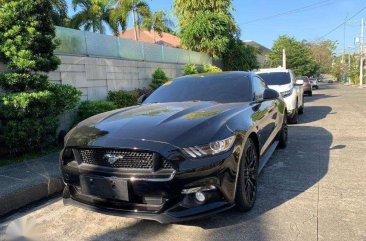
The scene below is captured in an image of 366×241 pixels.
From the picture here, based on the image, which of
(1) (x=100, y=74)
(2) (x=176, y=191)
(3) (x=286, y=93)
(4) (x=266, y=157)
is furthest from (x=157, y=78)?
(2) (x=176, y=191)

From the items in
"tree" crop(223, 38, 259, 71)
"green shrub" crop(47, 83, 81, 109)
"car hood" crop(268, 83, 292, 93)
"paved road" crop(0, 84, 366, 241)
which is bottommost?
"paved road" crop(0, 84, 366, 241)

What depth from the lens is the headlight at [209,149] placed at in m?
3.10

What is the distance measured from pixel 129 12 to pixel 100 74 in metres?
20.5

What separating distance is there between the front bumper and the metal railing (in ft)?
17.3

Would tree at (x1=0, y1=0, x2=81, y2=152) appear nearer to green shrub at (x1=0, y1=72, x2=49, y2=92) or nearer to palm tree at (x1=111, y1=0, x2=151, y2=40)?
green shrub at (x1=0, y1=72, x2=49, y2=92)

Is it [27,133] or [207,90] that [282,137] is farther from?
[27,133]

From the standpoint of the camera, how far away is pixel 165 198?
119 inches

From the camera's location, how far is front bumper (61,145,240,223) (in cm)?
301

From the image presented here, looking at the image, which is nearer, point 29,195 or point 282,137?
point 29,195

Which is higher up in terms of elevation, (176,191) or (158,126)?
(158,126)

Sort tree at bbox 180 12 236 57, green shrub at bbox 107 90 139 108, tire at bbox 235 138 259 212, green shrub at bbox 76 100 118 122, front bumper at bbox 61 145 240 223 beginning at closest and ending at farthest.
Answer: front bumper at bbox 61 145 240 223
tire at bbox 235 138 259 212
green shrub at bbox 76 100 118 122
green shrub at bbox 107 90 139 108
tree at bbox 180 12 236 57

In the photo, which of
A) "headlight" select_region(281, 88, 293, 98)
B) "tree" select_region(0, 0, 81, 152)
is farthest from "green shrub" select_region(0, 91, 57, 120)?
"headlight" select_region(281, 88, 293, 98)

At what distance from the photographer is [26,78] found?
6.35m

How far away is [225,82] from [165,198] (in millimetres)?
2427
